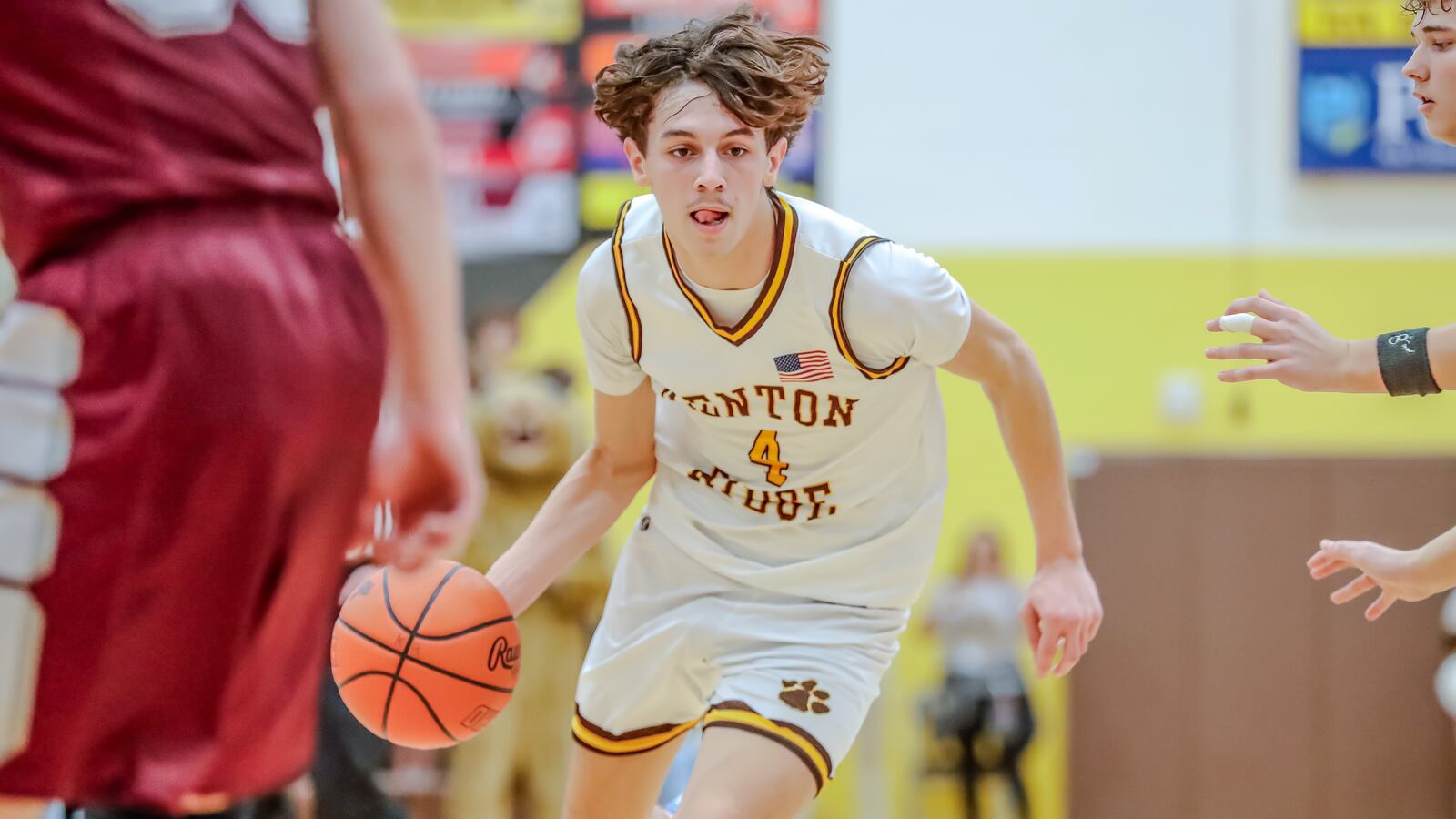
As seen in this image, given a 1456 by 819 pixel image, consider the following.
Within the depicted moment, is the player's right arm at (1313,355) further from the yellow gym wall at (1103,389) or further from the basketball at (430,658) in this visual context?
the yellow gym wall at (1103,389)

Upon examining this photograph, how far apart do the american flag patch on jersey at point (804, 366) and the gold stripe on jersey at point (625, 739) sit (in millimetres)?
859

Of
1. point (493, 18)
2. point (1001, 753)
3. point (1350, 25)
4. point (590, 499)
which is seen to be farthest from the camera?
point (493, 18)

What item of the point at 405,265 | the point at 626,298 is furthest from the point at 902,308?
the point at 405,265

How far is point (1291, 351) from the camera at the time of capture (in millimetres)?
2893

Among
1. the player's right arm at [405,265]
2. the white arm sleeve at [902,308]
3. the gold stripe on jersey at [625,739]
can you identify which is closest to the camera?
the player's right arm at [405,265]

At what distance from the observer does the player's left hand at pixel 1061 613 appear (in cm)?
331

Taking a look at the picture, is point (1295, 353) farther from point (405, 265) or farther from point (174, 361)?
point (174, 361)

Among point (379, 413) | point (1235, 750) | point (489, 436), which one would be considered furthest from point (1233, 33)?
point (379, 413)

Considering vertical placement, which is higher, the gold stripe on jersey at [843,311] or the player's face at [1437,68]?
the player's face at [1437,68]

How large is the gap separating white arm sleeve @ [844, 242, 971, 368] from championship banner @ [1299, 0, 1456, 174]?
749 centimetres

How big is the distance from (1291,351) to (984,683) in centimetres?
633

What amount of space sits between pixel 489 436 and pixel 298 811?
2.32m

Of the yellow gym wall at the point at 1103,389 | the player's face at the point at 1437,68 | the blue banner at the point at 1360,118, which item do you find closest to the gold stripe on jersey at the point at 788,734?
→ the player's face at the point at 1437,68

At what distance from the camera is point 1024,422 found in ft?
10.9
